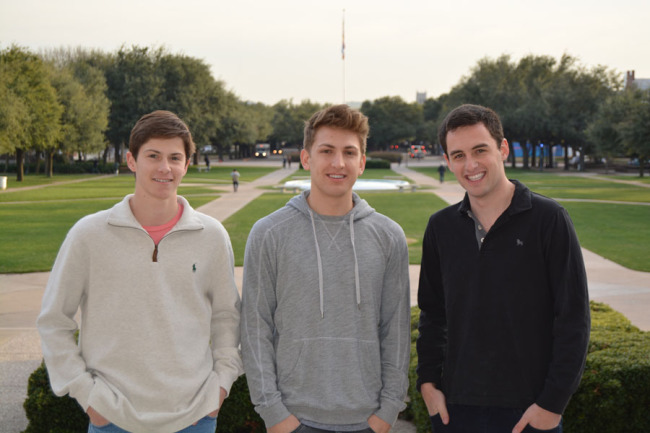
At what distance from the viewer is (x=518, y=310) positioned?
9.53 ft

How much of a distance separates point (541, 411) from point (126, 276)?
195 centimetres

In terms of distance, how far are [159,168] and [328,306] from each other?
3.40 ft

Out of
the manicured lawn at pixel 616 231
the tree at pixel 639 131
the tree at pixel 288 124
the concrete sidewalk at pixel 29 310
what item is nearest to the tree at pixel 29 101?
the concrete sidewalk at pixel 29 310

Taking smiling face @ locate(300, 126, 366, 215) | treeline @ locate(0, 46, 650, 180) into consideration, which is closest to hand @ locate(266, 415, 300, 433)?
smiling face @ locate(300, 126, 366, 215)

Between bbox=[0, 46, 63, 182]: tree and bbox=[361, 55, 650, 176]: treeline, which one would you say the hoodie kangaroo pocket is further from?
bbox=[361, 55, 650, 176]: treeline

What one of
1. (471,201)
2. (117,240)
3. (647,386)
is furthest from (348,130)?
(647,386)

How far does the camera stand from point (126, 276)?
2.90 meters

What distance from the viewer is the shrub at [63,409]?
188 inches

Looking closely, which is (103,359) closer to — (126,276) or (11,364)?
(126,276)

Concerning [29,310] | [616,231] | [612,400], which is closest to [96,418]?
[612,400]

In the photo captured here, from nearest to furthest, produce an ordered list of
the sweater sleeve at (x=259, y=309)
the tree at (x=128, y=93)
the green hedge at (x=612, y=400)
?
1. the sweater sleeve at (x=259, y=309)
2. the green hedge at (x=612, y=400)
3. the tree at (x=128, y=93)

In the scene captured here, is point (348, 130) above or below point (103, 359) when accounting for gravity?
above

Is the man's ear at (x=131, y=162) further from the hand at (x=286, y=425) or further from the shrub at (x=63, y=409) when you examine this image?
the shrub at (x=63, y=409)

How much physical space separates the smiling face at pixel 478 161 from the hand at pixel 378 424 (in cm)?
116
